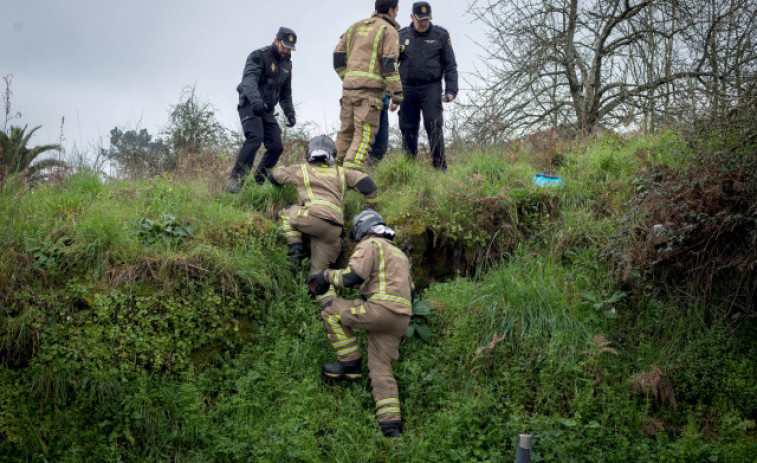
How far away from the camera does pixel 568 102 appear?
39.2ft

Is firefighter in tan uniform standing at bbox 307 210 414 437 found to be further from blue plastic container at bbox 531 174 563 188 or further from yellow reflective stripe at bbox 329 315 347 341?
blue plastic container at bbox 531 174 563 188

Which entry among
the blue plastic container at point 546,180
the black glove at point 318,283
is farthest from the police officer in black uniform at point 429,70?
the black glove at point 318,283

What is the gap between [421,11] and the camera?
8305 millimetres

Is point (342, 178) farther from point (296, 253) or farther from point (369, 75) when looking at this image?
point (369, 75)

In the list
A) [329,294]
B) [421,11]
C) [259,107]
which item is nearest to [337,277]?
[329,294]

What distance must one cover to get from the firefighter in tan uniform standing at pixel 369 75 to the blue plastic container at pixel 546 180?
2.12 m

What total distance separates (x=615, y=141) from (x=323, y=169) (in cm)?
489

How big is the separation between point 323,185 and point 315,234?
580 millimetres

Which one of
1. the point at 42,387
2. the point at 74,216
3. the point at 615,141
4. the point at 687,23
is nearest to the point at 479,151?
the point at 615,141

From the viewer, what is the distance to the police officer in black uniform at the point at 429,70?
8344 millimetres

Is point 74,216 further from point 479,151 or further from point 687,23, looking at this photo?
point 687,23

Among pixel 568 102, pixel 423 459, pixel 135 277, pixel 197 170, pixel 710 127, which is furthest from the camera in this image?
pixel 568 102

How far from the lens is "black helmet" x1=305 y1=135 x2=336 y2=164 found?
682 cm

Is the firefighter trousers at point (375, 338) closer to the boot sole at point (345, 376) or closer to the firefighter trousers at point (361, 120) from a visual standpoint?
the boot sole at point (345, 376)
